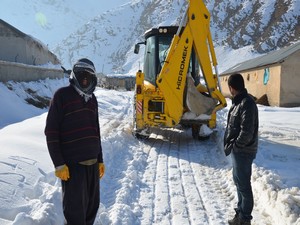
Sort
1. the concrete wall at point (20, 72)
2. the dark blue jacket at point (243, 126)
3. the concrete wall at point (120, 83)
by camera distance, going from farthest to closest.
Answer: the concrete wall at point (120, 83) < the concrete wall at point (20, 72) < the dark blue jacket at point (243, 126)

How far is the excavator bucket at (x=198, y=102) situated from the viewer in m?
9.01

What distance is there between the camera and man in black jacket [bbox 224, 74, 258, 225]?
4.24 meters

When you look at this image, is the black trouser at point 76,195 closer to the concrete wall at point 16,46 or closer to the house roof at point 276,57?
the house roof at point 276,57

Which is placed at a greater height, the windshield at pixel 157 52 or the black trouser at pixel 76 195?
the windshield at pixel 157 52

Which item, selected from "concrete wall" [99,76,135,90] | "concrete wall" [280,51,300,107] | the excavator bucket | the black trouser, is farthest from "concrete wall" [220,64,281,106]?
"concrete wall" [99,76,135,90]

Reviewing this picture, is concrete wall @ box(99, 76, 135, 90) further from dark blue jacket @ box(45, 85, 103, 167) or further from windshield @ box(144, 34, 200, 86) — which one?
dark blue jacket @ box(45, 85, 103, 167)

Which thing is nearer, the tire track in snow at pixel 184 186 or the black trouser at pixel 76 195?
the black trouser at pixel 76 195

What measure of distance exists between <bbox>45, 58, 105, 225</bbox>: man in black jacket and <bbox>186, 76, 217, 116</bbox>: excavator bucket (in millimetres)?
5645

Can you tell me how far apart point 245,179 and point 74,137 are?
7.34 ft

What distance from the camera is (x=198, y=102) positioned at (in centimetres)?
902

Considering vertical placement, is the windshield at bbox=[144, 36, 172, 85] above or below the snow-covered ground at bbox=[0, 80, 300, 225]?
above

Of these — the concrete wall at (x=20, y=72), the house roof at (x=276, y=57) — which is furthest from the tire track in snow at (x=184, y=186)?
the house roof at (x=276, y=57)

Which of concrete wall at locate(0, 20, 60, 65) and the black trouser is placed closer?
the black trouser

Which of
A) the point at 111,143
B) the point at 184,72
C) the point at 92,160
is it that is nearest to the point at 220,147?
the point at 184,72
